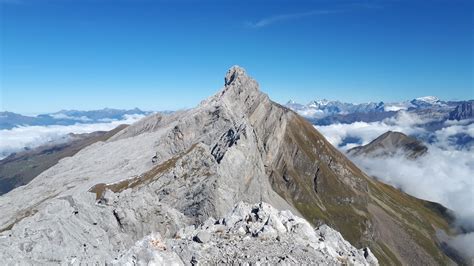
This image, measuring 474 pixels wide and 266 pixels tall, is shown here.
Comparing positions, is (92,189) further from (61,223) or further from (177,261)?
(177,261)

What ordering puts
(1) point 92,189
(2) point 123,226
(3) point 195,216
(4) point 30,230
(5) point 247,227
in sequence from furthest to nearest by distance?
(1) point 92,189
(3) point 195,216
(2) point 123,226
(5) point 247,227
(4) point 30,230

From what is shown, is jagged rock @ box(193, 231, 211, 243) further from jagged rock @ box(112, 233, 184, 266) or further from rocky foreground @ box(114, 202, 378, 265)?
jagged rock @ box(112, 233, 184, 266)

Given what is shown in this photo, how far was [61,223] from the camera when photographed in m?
66.5

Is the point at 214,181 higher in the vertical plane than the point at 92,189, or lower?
higher

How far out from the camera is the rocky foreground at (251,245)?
49537mm

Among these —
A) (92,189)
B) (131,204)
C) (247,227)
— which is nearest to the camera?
(247,227)

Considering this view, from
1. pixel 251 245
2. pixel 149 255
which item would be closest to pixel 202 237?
pixel 251 245

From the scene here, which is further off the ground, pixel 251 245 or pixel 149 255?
pixel 149 255

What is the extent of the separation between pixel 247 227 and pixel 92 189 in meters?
145

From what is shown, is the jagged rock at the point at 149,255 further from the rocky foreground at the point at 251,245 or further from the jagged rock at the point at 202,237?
the jagged rock at the point at 202,237

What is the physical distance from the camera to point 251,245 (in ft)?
187

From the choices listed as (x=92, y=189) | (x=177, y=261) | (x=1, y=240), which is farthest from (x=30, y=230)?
(x=92, y=189)

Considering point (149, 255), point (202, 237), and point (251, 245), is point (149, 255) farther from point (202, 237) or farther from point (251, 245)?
point (251, 245)

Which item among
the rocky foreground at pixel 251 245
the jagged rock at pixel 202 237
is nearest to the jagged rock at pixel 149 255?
the rocky foreground at pixel 251 245
